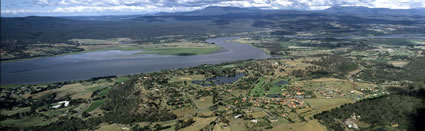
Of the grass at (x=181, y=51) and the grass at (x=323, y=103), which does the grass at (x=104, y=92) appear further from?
the grass at (x=181, y=51)

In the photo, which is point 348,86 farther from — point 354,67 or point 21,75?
point 21,75

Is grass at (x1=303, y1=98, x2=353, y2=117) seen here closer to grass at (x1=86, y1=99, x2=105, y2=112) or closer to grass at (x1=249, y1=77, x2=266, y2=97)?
grass at (x1=249, y1=77, x2=266, y2=97)

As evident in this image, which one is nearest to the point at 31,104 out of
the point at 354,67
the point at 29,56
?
the point at 29,56

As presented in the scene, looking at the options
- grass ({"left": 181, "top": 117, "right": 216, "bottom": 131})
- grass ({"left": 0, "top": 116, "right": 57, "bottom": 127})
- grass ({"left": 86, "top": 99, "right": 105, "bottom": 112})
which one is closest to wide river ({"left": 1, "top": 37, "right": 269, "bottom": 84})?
grass ({"left": 0, "top": 116, "right": 57, "bottom": 127})

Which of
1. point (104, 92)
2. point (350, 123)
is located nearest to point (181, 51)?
point (104, 92)

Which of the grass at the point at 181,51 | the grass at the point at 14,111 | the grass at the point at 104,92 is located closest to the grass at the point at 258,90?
the grass at the point at 104,92

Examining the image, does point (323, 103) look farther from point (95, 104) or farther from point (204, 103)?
point (95, 104)
